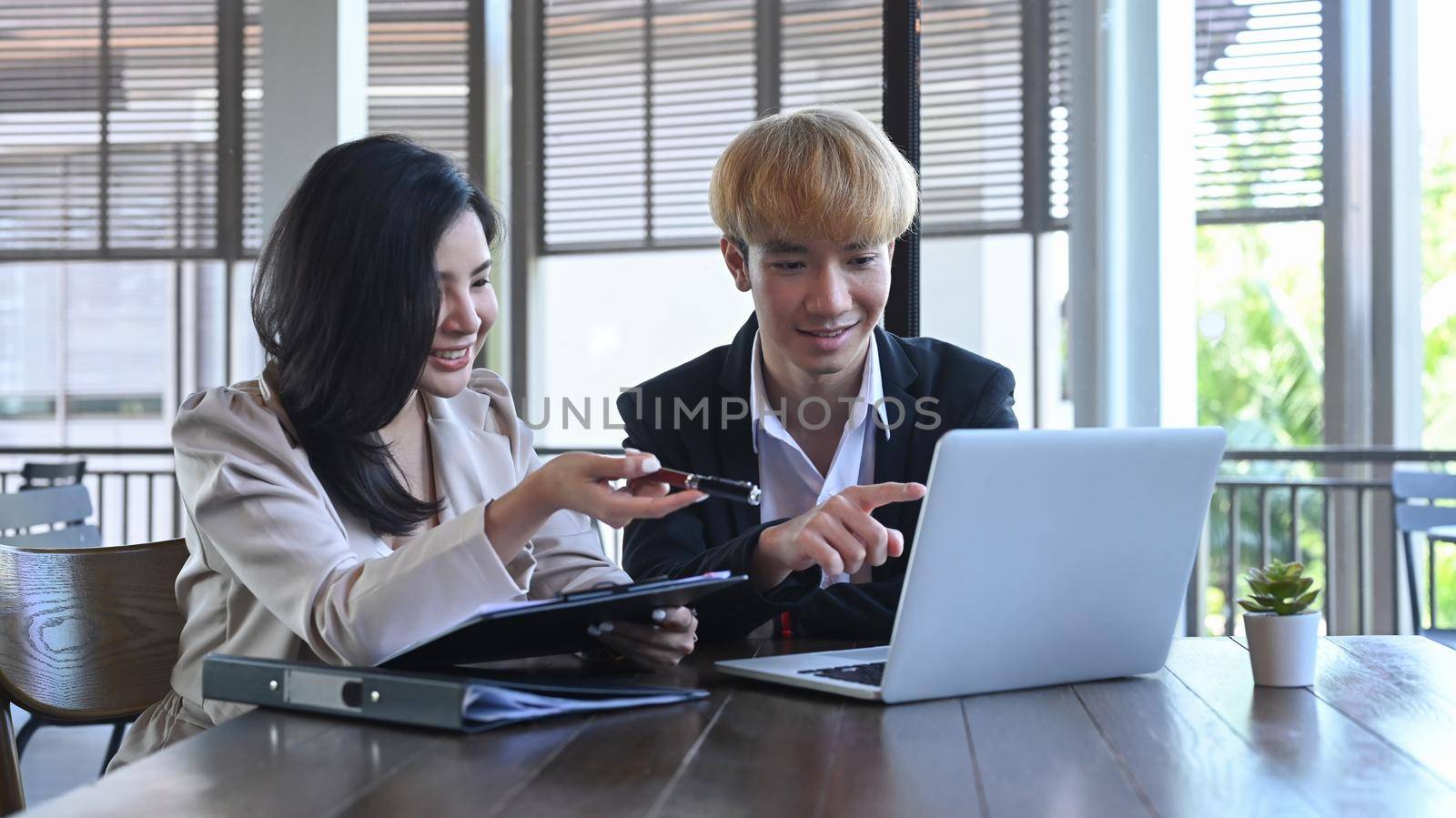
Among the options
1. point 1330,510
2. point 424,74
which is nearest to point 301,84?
point 424,74

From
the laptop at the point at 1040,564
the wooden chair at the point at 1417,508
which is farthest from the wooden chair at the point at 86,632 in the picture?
the wooden chair at the point at 1417,508

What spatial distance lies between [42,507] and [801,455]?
178cm

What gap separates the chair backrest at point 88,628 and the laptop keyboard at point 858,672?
706 mm

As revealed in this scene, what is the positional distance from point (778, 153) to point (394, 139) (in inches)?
19.1

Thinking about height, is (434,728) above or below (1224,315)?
below

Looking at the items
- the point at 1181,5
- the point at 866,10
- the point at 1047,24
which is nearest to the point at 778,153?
the point at 1181,5

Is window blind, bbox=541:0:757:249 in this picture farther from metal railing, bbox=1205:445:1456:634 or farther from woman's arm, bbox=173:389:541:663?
woman's arm, bbox=173:389:541:663

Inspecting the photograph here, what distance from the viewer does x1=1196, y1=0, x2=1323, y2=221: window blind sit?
512cm

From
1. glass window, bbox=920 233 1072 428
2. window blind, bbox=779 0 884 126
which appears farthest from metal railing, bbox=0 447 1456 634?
window blind, bbox=779 0 884 126

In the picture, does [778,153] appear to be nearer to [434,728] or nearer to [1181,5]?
[434,728]

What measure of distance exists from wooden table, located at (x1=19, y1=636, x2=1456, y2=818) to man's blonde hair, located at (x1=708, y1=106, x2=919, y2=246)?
708 mm

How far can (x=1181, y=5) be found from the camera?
14.9 ft

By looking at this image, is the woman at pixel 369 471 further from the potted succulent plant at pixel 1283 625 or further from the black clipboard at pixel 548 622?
the potted succulent plant at pixel 1283 625

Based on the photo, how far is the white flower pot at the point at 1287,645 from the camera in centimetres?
111
